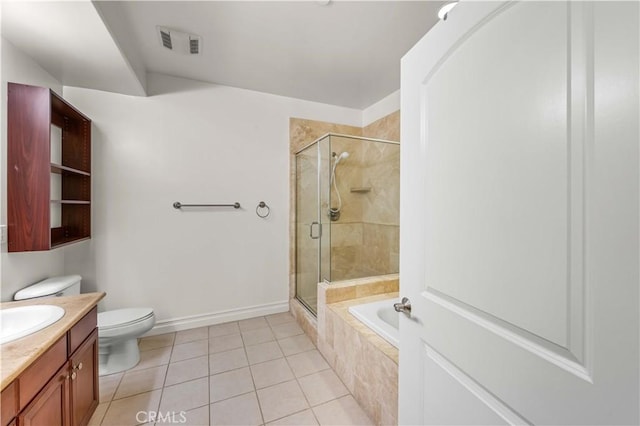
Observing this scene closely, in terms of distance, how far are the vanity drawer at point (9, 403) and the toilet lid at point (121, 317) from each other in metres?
1.08

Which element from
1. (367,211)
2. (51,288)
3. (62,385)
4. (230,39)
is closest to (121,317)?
(51,288)

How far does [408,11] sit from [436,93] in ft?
3.84

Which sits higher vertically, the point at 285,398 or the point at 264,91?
the point at 264,91

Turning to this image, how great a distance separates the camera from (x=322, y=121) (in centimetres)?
311

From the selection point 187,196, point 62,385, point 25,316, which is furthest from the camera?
point 187,196

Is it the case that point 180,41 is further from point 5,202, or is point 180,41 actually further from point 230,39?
point 5,202

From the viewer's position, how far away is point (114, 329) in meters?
1.87

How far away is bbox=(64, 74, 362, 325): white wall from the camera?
7.61 ft

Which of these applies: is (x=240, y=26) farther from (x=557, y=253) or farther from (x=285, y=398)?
(x=285, y=398)

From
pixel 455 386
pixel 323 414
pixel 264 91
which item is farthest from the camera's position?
pixel 264 91

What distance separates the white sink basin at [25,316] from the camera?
1239mm

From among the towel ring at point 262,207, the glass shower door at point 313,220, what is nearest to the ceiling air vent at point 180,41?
the glass shower door at point 313,220

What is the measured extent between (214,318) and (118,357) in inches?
32.8

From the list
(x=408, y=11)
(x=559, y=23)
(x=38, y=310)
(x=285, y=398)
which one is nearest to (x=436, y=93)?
(x=559, y=23)
